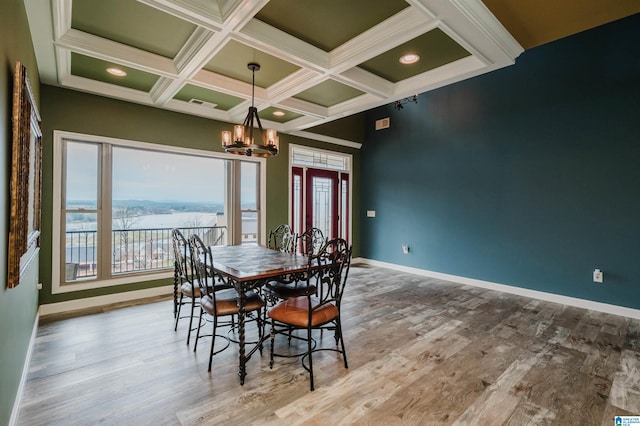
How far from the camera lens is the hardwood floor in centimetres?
199

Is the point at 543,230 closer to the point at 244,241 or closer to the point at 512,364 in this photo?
the point at 512,364

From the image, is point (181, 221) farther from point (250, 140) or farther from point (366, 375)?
point (366, 375)

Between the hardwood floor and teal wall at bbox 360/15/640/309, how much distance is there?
3.14 ft

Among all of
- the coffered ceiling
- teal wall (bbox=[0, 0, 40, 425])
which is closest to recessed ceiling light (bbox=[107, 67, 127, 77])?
the coffered ceiling

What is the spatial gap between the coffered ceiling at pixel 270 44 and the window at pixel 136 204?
2.99 feet

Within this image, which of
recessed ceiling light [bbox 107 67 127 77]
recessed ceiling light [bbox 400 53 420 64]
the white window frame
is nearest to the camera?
recessed ceiling light [bbox 400 53 420 64]

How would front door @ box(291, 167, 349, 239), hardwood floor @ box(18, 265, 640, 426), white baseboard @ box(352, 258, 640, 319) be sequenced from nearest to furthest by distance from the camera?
1. hardwood floor @ box(18, 265, 640, 426)
2. white baseboard @ box(352, 258, 640, 319)
3. front door @ box(291, 167, 349, 239)

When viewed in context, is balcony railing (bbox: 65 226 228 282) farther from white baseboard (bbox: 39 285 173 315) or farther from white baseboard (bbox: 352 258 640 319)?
white baseboard (bbox: 352 258 640 319)

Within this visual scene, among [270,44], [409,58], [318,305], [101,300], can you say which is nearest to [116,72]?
[270,44]

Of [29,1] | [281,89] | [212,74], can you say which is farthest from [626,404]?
[29,1]

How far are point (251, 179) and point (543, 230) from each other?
4692mm

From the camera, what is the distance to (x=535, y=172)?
4.63 metres

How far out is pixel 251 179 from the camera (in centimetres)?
549

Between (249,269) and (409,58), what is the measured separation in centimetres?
262
